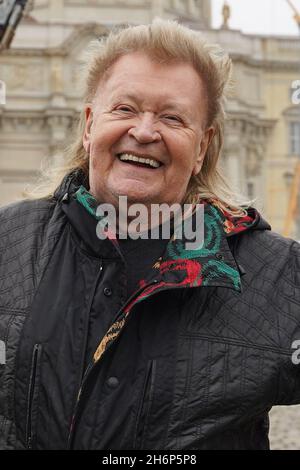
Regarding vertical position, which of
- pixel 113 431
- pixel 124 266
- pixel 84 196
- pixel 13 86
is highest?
pixel 13 86

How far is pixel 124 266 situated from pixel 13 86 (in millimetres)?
26220

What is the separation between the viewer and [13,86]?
2717 centimetres

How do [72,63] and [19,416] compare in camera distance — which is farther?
[72,63]

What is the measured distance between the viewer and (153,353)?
6.18ft

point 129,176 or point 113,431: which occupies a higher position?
point 129,176

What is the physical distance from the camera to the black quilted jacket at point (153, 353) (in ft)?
6.04

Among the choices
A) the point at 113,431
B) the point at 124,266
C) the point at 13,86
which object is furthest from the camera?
the point at 13,86

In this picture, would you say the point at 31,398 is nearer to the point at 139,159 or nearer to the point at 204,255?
the point at 204,255

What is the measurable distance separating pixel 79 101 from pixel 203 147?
82.1 feet

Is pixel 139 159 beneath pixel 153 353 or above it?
above

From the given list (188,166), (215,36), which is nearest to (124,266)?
(188,166)

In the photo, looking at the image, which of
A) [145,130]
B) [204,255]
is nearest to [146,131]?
[145,130]

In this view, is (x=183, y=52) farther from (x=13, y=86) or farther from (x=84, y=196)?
(x=13, y=86)

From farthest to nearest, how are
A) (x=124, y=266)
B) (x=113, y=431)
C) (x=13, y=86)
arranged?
(x=13, y=86), (x=124, y=266), (x=113, y=431)
